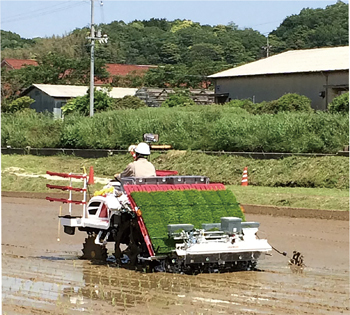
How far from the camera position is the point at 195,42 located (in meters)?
104

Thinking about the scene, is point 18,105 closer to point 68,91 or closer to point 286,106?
point 68,91

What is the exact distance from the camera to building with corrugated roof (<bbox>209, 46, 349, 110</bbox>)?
143ft

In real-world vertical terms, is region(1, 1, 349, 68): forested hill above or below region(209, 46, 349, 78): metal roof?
above

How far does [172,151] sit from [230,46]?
215 feet

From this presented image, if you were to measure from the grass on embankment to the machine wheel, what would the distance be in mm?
8249

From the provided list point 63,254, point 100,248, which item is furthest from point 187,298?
point 63,254

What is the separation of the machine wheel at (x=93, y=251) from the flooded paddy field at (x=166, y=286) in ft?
0.72

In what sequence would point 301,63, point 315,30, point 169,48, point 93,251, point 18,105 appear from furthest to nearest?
point 169,48, point 315,30, point 18,105, point 301,63, point 93,251

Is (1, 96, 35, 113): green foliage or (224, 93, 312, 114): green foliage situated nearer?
(224, 93, 312, 114): green foliage

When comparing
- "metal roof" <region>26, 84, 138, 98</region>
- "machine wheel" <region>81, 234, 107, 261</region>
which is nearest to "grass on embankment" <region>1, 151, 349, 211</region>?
"machine wheel" <region>81, 234, 107, 261</region>

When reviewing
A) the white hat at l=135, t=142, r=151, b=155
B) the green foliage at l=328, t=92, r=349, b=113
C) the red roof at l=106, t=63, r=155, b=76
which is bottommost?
the white hat at l=135, t=142, r=151, b=155

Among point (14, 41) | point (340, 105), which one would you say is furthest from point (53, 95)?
point (14, 41)

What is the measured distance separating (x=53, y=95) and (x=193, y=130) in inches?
1070

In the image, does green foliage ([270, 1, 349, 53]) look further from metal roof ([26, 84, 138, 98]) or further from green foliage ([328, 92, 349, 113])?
green foliage ([328, 92, 349, 113])
